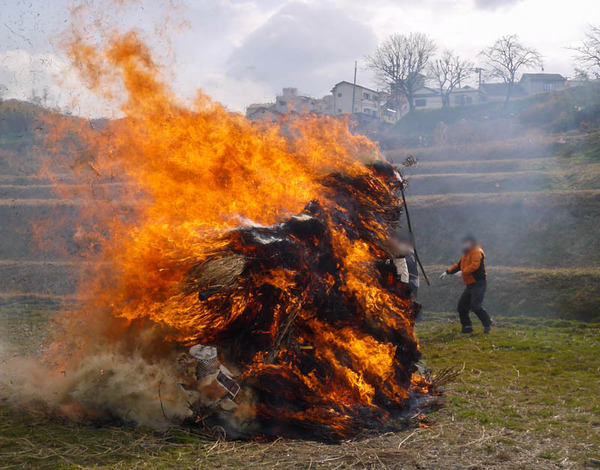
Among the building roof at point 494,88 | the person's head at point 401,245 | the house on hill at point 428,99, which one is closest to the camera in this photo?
the person's head at point 401,245

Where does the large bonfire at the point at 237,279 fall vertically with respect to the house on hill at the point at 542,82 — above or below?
below

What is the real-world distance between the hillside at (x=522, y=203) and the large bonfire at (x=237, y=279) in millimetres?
7931

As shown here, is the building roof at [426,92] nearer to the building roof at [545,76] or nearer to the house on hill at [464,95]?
the house on hill at [464,95]

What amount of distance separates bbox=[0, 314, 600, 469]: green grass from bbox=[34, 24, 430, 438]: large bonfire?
39 centimetres

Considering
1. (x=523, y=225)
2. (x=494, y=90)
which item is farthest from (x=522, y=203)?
(x=494, y=90)

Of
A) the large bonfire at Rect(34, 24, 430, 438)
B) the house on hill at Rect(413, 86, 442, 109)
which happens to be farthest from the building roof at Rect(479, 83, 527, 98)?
the large bonfire at Rect(34, 24, 430, 438)

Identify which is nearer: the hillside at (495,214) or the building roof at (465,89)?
the hillside at (495,214)

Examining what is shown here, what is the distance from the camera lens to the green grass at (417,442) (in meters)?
4.66

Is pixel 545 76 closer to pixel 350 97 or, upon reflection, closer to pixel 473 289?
pixel 350 97

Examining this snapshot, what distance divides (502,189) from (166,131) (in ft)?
68.0

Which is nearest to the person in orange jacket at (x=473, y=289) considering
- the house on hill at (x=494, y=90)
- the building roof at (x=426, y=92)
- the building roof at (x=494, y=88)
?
the house on hill at (x=494, y=90)

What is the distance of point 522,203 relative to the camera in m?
21.0

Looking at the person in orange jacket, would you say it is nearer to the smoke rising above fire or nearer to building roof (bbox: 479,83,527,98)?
the smoke rising above fire

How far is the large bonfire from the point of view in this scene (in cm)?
573
